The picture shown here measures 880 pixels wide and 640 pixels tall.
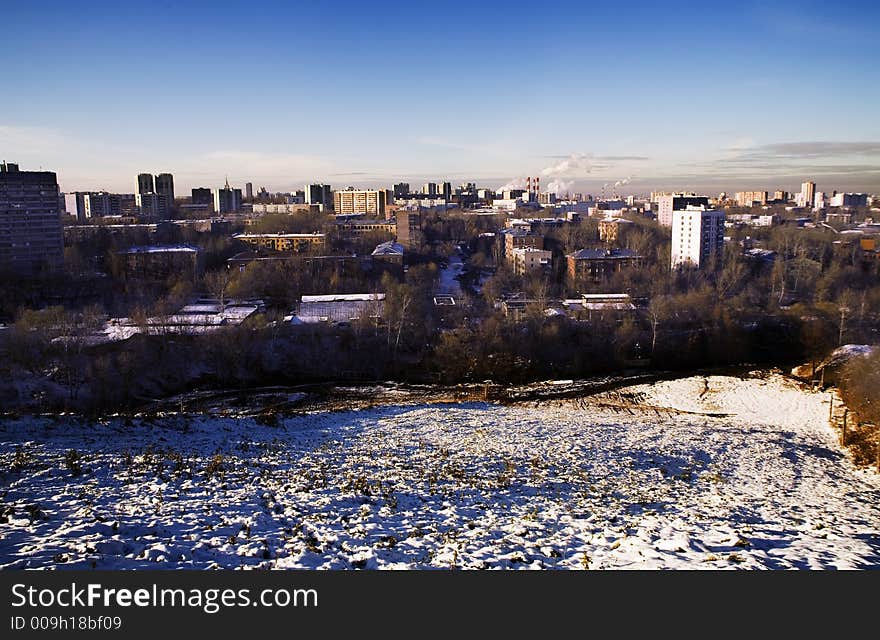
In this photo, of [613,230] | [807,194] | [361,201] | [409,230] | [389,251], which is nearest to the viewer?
[389,251]

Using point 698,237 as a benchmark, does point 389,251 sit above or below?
below

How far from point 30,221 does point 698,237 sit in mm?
37201

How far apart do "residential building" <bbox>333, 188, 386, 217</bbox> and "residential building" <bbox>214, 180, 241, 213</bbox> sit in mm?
15034

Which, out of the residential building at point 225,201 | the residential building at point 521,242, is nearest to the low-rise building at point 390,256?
the residential building at point 521,242

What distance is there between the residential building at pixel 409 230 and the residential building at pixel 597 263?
14317 mm

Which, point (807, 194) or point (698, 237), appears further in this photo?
point (807, 194)

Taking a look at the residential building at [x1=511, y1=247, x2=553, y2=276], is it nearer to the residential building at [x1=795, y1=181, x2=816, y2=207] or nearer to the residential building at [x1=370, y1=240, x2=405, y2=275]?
the residential building at [x1=370, y1=240, x2=405, y2=275]

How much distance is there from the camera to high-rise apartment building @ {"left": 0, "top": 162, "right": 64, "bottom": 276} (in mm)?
32250

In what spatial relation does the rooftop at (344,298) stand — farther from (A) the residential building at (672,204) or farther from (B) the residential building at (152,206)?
(B) the residential building at (152,206)

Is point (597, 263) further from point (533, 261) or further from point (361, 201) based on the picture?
point (361, 201)

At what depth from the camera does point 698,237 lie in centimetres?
3781

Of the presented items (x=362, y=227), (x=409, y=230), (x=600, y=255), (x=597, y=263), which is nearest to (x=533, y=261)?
(x=597, y=263)

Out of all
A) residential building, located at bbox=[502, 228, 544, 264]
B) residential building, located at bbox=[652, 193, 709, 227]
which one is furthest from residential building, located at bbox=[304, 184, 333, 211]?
residential building, located at bbox=[502, 228, 544, 264]

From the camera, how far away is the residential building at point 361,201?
237 ft
